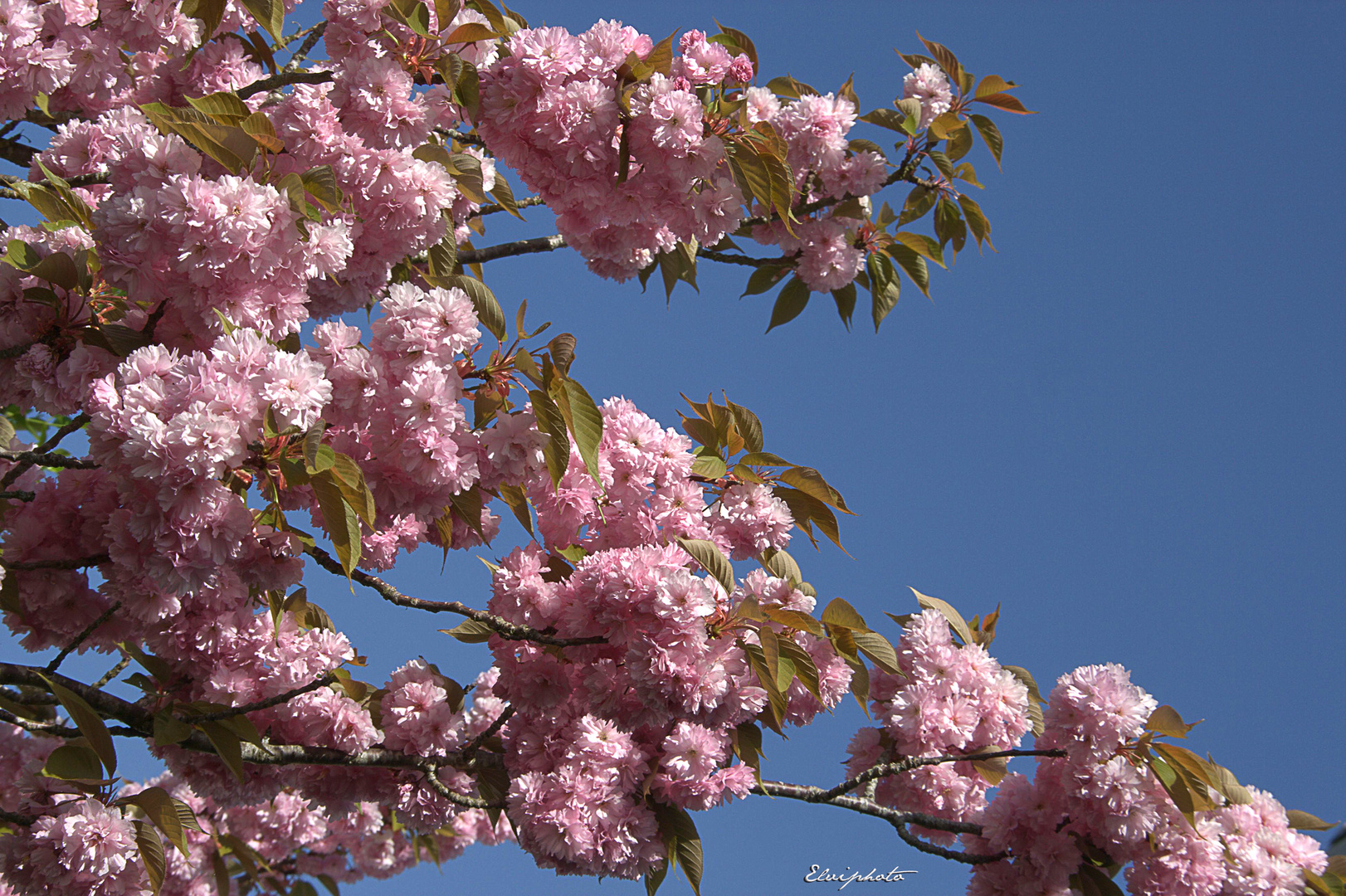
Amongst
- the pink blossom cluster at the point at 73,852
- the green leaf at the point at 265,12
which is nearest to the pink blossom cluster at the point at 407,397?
the green leaf at the point at 265,12

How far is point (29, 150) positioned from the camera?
10.6 ft

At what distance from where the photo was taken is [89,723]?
86.7 inches

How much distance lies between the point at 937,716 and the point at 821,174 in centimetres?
252

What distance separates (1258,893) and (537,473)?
8.41 ft

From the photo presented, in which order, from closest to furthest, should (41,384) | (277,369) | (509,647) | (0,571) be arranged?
(277,369)
(0,571)
(41,384)
(509,647)

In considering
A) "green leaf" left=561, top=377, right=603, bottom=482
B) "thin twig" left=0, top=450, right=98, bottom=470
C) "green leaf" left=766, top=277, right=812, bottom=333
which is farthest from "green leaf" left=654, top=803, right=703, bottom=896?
"green leaf" left=766, top=277, right=812, bottom=333

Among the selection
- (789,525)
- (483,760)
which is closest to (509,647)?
(483,760)

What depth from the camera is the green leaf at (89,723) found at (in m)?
2.13

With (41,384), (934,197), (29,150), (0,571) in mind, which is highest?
(934,197)

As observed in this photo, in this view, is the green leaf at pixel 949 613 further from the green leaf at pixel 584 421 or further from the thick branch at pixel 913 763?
the green leaf at pixel 584 421

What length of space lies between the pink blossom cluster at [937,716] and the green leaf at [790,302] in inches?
72.1

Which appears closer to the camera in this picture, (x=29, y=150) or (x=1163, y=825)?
(x=1163, y=825)

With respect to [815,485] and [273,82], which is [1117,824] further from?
[273,82]

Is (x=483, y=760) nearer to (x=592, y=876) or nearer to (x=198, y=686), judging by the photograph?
(x=592, y=876)
